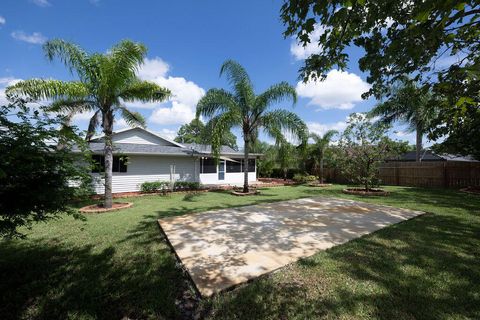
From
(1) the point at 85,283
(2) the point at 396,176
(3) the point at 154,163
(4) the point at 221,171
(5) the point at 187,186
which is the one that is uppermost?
(3) the point at 154,163

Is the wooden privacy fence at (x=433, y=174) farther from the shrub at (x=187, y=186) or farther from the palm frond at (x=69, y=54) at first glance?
the palm frond at (x=69, y=54)

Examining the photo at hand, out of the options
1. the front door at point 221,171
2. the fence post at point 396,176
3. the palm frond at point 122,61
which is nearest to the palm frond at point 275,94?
the palm frond at point 122,61

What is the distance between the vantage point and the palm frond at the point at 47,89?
322 inches

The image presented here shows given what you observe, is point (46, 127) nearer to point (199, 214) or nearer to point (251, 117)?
point (199, 214)

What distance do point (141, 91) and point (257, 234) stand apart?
7552mm

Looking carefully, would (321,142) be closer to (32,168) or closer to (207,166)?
(207,166)

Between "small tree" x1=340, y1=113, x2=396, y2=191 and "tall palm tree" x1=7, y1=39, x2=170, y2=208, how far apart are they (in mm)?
11217

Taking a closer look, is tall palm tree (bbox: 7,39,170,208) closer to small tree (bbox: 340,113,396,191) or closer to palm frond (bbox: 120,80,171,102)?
palm frond (bbox: 120,80,171,102)

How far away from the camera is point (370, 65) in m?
3.91

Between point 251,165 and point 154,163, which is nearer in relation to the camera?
point 154,163

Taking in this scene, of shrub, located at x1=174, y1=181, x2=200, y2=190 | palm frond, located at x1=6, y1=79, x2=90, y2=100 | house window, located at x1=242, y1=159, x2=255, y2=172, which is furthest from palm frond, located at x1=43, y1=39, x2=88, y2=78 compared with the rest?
house window, located at x1=242, y1=159, x2=255, y2=172

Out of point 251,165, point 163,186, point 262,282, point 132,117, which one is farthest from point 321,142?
point 262,282

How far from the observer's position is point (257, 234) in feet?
18.8

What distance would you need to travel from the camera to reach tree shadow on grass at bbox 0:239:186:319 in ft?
9.69
